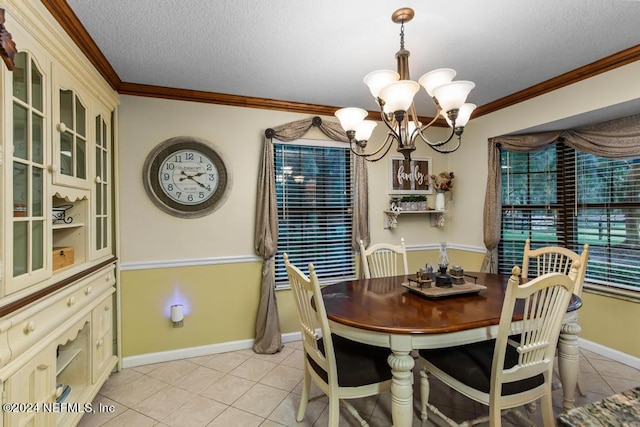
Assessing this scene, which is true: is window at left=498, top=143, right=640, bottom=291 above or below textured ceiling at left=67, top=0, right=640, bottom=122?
below

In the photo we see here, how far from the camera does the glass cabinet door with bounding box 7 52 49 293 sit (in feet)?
4.65

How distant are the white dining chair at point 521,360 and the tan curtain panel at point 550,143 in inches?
73.5

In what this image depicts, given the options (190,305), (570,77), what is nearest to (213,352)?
(190,305)

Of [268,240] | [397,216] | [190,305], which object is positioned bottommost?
[190,305]

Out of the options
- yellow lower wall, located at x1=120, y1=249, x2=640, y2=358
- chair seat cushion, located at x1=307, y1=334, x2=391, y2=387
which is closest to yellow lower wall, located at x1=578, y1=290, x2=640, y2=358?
yellow lower wall, located at x1=120, y1=249, x2=640, y2=358

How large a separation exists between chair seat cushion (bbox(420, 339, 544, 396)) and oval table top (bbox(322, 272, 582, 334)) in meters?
0.27

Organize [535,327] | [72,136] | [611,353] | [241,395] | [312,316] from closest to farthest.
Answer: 1. [535,327]
2. [312,316]
3. [72,136]
4. [241,395]
5. [611,353]

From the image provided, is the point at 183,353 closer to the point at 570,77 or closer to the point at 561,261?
the point at 561,261

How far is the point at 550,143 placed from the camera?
3.14m

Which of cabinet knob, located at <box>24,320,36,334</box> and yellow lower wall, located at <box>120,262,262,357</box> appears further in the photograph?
yellow lower wall, located at <box>120,262,262,357</box>

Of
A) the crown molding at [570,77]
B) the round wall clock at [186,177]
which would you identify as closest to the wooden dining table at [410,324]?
the round wall clock at [186,177]

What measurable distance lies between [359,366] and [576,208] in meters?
2.84

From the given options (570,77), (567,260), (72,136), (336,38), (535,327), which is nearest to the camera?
(535,327)

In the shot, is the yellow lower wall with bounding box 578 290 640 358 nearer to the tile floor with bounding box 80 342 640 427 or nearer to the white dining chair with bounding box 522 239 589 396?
the tile floor with bounding box 80 342 640 427
